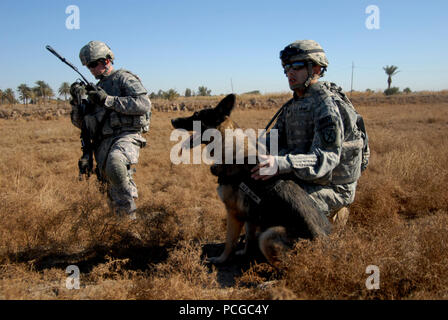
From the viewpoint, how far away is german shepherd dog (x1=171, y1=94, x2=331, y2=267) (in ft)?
9.70

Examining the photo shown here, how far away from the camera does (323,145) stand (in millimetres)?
3230

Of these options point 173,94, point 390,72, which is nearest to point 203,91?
point 173,94

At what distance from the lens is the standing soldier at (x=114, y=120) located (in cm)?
449

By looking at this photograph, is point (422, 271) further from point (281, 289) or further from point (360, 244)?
point (281, 289)

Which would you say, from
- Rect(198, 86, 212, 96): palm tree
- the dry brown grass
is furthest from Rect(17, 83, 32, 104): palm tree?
the dry brown grass

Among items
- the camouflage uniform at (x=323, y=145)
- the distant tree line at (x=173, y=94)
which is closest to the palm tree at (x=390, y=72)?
the distant tree line at (x=173, y=94)

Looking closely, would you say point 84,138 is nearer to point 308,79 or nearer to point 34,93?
point 308,79

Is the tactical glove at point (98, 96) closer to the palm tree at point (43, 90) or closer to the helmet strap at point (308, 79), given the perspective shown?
the helmet strap at point (308, 79)

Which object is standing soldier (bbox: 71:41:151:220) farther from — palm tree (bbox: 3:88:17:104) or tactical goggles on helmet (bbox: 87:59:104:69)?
palm tree (bbox: 3:88:17:104)

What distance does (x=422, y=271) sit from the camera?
2.63 meters

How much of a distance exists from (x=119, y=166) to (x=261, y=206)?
Answer: 2.15m
